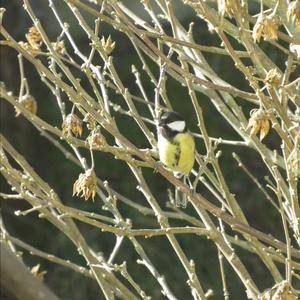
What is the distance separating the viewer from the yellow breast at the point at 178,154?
2.63 m

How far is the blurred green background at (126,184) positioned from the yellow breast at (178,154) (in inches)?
101

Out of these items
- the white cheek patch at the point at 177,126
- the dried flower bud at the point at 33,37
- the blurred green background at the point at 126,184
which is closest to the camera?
the dried flower bud at the point at 33,37

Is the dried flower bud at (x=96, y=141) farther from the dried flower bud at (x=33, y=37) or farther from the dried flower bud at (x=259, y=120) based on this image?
the dried flower bud at (x=33, y=37)

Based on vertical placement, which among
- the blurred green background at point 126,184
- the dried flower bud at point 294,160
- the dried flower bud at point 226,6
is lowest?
the blurred green background at point 126,184

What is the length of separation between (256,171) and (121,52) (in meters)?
1.47

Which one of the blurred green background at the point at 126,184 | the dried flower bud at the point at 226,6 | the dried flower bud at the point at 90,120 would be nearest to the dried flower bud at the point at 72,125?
the dried flower bud at the point at 90,120

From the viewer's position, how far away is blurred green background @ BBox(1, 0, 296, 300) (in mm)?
5410

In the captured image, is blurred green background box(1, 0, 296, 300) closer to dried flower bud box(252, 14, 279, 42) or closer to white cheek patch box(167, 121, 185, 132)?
white cheek patch box(167, 121, 185, 132)

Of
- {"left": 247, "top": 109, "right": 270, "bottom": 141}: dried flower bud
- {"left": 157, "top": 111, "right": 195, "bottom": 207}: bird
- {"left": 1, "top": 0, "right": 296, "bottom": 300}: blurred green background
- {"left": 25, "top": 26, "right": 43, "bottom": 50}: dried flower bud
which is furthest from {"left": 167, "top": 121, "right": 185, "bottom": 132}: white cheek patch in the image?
{"left": 1, "top": 0, "right": 296, "bottom": 300}: blurred green background

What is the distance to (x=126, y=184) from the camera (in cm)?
577

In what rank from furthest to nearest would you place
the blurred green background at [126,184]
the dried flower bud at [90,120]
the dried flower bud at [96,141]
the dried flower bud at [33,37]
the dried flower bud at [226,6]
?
the blurred green background at [126,184] → the dried flower bud at [33,37] → the dried flower bud at [90,120] → the dried flower bud at [96,141] → the dried flower bud at [226,6]

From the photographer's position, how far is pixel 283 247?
1898mm

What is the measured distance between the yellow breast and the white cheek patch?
1.4 inches

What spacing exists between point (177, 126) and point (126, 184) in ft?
10.3
